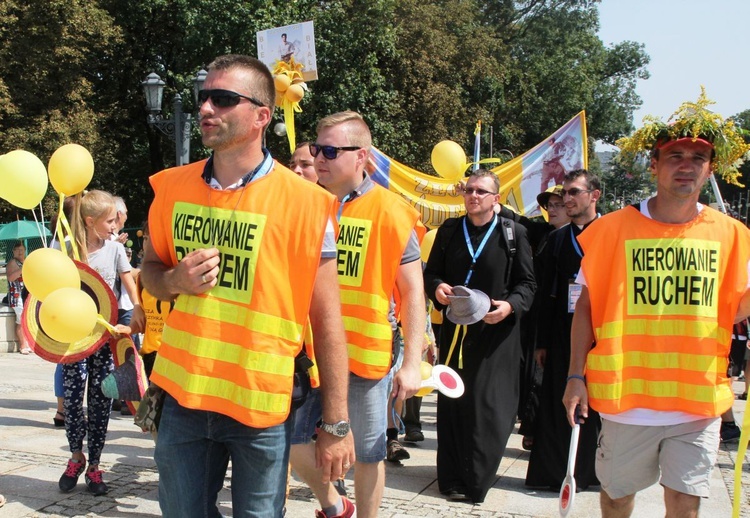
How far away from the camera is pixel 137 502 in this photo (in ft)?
16.5

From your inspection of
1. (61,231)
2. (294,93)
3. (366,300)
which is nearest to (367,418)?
(366,300)

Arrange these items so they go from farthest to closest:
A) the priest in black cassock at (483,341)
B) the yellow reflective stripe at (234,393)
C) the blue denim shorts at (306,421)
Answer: the priest in black cassock at (483,341)
the blue denim shorts at (306,421)
the yellow reflective stripe at (234,393)

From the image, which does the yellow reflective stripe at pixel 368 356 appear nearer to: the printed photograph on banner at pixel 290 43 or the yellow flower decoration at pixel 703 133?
the yellow flower decoration at pixel 703 133

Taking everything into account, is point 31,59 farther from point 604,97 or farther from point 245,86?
point 604,97

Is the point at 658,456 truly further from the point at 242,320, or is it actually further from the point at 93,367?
the point at 93,367

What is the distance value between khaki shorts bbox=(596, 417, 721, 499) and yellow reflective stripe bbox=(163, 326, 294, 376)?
1.63m

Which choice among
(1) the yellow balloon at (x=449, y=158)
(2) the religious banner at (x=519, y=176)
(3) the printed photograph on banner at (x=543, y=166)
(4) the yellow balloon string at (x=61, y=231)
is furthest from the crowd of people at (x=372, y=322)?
(3) the printed photograph on banner at (x=543, y=166)

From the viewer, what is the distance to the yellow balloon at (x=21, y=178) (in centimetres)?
464

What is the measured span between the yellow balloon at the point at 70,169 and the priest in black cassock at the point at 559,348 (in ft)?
10.1

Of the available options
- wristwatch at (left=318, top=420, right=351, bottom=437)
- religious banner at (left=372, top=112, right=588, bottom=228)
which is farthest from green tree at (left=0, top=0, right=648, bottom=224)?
wristwatch at (left=318, top=420, right=351, bottom=437)

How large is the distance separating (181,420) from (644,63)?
43.6 m

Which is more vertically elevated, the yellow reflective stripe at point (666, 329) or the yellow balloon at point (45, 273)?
the yellow balloon at point (45, 273)

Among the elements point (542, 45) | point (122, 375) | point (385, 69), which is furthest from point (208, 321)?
point (542, 45)

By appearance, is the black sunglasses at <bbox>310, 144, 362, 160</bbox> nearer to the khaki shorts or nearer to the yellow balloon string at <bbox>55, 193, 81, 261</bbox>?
the khaki shorts
